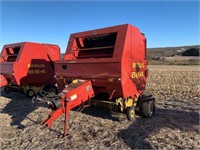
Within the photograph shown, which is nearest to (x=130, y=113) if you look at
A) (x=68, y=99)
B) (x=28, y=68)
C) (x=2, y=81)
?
(x=68, y=99)

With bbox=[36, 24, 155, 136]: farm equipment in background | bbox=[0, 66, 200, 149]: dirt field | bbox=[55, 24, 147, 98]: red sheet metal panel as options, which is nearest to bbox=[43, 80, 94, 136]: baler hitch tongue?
bbox=[36, 24, 155, 136]: farm equipment in background

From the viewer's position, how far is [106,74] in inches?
190

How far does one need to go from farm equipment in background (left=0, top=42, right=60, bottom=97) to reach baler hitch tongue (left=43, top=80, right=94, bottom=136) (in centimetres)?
408

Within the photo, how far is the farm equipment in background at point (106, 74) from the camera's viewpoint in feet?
14.9

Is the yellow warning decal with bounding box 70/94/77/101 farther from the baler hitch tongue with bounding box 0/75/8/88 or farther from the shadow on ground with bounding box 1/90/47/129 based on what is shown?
the baler hitch tongue with bounding box 0/75/8/88

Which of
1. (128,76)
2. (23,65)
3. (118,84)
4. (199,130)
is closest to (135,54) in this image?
(128,76)

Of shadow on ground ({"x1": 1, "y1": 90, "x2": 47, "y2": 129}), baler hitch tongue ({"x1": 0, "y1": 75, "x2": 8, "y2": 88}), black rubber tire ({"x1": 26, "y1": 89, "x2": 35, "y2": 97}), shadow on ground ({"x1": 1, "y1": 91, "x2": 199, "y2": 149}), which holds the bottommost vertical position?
shadow on ground ({"x1": 1, "y1": 90, "x2": 47, "y2": 129})

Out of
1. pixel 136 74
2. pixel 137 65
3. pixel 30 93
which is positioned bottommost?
pixel 30 93

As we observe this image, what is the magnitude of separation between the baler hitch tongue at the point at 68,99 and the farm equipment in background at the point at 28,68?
161 inches

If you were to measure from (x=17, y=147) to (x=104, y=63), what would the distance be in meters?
2.35

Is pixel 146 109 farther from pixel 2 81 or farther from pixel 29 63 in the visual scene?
pixel 2 81

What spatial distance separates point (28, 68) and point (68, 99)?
484 centimetres

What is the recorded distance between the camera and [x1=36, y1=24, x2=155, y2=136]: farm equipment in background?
14.9 ft

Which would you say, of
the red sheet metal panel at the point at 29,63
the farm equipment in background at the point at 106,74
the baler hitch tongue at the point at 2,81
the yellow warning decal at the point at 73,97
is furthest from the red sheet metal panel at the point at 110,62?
the baler hitch tongue at the point at 2,81
